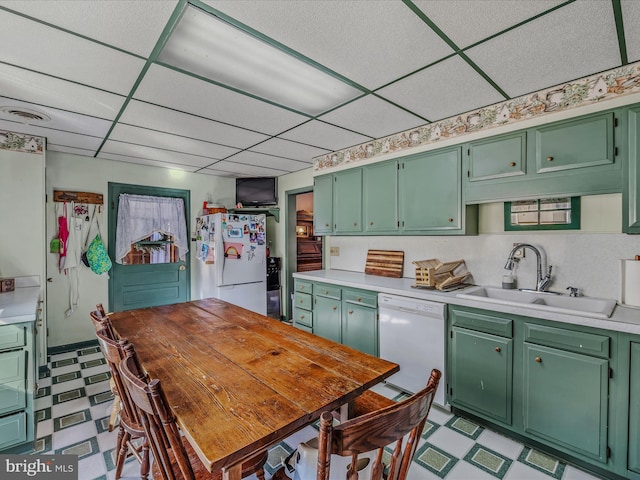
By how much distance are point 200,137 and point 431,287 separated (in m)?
2.59

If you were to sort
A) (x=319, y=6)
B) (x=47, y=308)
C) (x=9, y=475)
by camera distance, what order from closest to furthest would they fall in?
(x=319, y=6)
(x=9, y=475)
(x=47, y=308)

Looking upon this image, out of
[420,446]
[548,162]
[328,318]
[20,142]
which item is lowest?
[420,446]

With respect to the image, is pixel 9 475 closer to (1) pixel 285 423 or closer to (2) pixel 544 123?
(1) pixel 285 423

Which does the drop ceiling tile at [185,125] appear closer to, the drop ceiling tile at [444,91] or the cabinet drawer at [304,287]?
the drop ceiling tile at [444,91]

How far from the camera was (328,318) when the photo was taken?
332 cm

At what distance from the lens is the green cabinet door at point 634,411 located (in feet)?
5.20

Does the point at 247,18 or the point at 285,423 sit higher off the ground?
the point at 247,18

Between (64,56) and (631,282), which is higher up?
(64,56)

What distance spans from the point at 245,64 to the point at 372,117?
118 centimetres

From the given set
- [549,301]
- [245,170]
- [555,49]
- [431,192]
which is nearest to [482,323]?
[549,301]

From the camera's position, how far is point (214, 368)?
136 cm

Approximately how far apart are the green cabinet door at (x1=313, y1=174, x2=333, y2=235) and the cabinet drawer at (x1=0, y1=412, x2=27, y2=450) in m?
2.98

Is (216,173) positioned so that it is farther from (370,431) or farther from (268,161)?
(370,431)

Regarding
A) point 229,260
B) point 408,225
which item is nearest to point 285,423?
point 408,225
